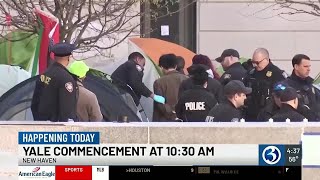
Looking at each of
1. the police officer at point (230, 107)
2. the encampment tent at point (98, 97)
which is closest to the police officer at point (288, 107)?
the police officer at point (230, 107)

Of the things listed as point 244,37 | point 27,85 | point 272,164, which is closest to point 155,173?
point 272,164

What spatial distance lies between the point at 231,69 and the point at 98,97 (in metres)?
1.96

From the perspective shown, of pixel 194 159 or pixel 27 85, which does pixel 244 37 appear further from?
pixel 194 159

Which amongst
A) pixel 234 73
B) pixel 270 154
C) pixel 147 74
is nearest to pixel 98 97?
pixel 234 73

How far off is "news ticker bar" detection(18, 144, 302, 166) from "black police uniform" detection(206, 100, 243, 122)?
3052 mm

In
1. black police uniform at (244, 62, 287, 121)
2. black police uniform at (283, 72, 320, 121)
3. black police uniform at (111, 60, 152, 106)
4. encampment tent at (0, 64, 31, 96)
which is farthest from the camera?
black police uniform at (111, 60, 152, 106)

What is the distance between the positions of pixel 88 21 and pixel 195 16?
503cm

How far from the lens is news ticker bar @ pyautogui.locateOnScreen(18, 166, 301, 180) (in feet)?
11.6

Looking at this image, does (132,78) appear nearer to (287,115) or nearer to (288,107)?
(288,107)

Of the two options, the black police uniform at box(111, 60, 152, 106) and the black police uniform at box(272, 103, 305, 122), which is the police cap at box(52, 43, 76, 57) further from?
the black police uniform at box(272, 103, 305, 122)

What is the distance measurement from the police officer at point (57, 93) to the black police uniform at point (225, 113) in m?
1.32

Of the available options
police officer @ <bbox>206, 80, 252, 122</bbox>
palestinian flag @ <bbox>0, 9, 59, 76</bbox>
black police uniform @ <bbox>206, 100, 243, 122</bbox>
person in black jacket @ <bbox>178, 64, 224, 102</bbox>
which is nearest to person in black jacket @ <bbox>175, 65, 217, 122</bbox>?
person in black jacket @ <bbox>178, 64, 224, 102</bbox>

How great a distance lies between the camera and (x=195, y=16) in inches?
658

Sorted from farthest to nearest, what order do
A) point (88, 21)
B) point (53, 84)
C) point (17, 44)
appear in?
point (17, 44) < point (88, 21) < point (53, 84)
